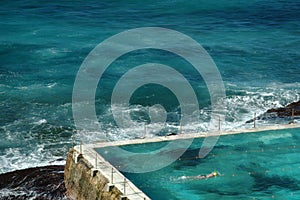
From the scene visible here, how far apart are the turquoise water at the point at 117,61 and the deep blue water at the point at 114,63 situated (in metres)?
0.05

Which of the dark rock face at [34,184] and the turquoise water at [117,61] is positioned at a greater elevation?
the turquoise water at [117,61]

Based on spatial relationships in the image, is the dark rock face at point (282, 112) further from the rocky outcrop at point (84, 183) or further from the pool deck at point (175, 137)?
the rocky outcrop at point (84, 183)

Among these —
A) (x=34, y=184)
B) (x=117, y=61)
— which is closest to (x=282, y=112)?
(x=117, y=61)

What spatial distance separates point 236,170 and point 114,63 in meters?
20.9

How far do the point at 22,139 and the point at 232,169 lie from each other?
11839 mm

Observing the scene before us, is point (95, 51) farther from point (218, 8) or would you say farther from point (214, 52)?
point (218, 8)

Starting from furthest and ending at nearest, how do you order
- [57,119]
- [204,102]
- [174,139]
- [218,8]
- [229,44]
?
[218,8] < [229,44] < [204,102] < [57,119] < [174,139]

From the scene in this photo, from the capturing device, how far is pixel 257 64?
147 ft

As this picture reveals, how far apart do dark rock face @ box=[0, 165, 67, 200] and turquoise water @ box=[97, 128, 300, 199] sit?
305 cm

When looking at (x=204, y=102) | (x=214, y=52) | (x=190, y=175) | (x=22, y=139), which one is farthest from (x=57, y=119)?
(x=214, y=52)

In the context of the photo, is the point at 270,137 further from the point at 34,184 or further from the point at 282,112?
the point at 34,184

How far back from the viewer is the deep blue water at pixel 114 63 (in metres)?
33.8

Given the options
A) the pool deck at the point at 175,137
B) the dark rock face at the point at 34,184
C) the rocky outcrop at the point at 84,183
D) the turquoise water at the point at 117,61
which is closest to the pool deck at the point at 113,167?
the pool deck at the point at 175,137

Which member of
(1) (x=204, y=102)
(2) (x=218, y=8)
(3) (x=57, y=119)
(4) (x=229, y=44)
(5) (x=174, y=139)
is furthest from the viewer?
(2) (x=218, y=8)
